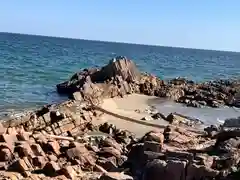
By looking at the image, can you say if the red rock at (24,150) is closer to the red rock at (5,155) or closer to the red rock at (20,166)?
the red rock at (5,155)

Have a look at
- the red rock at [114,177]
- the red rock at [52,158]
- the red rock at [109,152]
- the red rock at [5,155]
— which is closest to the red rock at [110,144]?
the red rock at [109,152]

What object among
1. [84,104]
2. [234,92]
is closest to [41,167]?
[84,104]

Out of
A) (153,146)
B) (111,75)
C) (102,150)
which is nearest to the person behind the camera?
(153,146)

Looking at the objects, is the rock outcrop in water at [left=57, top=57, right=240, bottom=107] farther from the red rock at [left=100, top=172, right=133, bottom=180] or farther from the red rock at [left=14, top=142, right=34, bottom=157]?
the red rock at [left=100, top=172, right=133, bottom=180]

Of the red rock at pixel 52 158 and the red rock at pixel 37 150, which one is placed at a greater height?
the red rock at pixel 37 150

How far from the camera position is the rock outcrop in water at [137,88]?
131 feet

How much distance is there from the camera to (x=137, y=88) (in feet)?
142

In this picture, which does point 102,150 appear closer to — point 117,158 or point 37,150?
point 117,158

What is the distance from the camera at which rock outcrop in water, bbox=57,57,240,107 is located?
131 feet

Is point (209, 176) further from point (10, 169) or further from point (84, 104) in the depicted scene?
point (84, 104)

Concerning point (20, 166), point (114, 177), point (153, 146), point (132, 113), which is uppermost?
point (153, 146)

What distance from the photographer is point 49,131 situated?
23.3 metres

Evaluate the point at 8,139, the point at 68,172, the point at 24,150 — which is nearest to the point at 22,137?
the point at 8,139

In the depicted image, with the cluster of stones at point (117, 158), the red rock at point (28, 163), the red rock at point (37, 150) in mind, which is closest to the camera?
the cluster of stones at point (117, 158)
